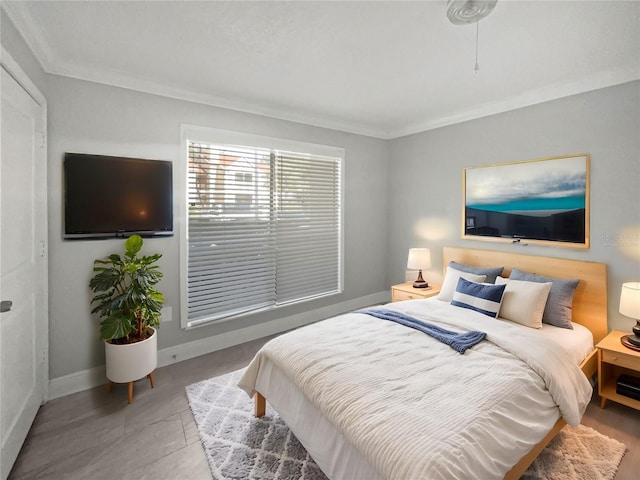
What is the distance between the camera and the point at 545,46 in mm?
2227

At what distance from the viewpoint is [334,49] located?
2270 mm

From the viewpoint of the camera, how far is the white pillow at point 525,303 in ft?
8.66

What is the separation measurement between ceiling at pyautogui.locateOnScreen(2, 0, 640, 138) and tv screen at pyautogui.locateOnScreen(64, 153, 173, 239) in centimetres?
69

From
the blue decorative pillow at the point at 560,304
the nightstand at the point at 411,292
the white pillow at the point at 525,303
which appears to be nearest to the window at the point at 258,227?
the nightstand at the point at 411,292

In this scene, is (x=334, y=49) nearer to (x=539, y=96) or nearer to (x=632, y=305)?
(x=539, y=96)

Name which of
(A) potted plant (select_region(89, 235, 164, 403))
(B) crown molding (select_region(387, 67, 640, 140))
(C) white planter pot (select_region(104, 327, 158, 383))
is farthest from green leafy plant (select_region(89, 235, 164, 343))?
(B) crown molding (select_region(387, 67, 640, 140))

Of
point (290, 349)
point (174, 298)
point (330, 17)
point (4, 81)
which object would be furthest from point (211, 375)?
point (330, 17)

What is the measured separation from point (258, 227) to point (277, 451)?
2.19 metres

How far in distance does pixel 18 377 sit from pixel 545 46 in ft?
13.4

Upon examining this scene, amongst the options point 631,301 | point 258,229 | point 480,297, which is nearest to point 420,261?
point 480,297

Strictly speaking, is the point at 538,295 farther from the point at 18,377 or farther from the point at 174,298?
the point at 18,377

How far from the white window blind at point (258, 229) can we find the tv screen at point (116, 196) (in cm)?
27

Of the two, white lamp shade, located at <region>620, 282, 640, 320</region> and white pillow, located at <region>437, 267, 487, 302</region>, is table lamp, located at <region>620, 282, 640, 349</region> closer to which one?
white lamp shade, located at <region>620, 282, 640, 320</region>

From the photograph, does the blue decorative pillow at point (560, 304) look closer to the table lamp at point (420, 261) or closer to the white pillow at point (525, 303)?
the white pillow at point (525, 303)
